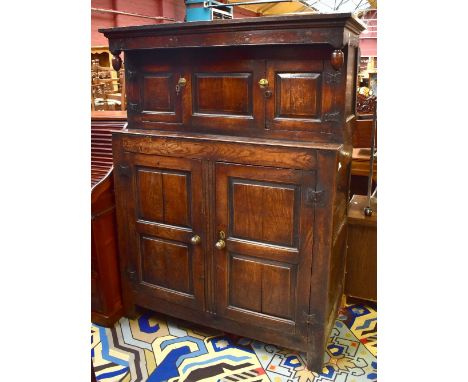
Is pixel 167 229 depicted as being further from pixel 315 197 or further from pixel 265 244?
pixel 315 197

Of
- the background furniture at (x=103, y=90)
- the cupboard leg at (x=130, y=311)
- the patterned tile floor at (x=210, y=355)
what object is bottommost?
the patterned tile floor at (x=210, y=355)

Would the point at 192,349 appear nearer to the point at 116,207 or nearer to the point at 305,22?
the point at 116,207

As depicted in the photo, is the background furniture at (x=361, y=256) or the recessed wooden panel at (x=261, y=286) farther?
the background furniture at (x=361, y=256)

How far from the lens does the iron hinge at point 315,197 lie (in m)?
1.73

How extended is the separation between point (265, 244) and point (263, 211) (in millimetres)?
163

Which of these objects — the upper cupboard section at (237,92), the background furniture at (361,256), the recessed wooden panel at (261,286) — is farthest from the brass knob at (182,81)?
the background furniture at (361,256)

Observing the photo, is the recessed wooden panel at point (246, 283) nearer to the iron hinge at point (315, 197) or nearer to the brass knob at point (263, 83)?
the iron hinge at point (315, 197)

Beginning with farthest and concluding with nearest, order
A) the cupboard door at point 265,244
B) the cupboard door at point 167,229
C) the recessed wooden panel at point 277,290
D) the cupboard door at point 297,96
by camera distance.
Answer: the cupboard door at point 167,229, the recessed wooden panel at point 277,290, the cupboard door at point 265,244, the cupboard door at point 297,96

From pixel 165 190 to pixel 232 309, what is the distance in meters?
0.71

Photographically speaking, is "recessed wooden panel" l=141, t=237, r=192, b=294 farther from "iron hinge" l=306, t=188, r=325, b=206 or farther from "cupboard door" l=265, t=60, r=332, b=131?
"cupboard door" l=265, t=60, r=332, b=131

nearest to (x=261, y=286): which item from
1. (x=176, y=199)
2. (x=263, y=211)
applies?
(x=263, y=211)

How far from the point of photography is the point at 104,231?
2.24 meters

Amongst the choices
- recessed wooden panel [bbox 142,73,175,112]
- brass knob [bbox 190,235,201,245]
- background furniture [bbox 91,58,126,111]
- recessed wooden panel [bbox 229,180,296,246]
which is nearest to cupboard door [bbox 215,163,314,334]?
recessed wooden panel [bbox 229,180,296,246]

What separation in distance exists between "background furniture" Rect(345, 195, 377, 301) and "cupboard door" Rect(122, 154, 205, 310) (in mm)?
979
